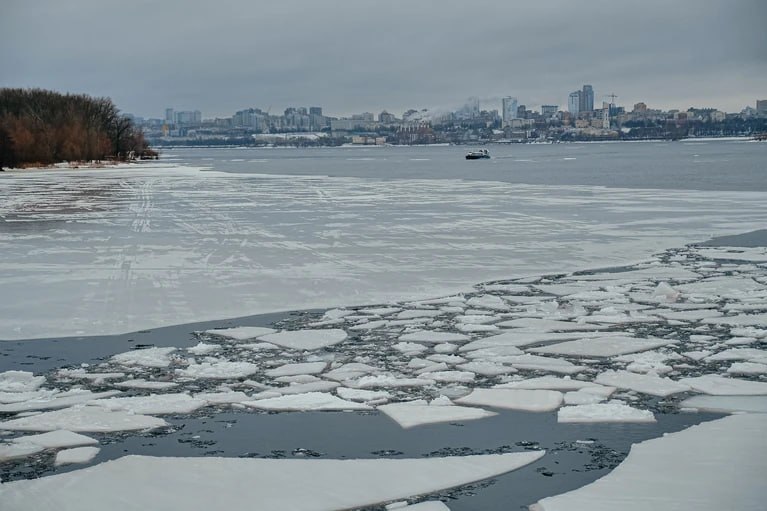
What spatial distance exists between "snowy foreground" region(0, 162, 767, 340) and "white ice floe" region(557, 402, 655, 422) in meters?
4.39

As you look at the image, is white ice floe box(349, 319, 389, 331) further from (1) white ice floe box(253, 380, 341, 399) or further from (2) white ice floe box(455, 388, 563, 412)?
(2) white ice floe box(455, 388, 563, 412)

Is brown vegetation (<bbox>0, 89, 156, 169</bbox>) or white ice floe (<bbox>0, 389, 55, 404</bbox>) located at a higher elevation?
brown vegetation (<bbox>0, 89, 156, 169</bbox>)

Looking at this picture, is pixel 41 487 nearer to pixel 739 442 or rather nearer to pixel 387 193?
pixel 739 442

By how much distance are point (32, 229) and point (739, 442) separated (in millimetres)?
16115

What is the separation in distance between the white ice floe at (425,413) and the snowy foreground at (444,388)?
1 cm

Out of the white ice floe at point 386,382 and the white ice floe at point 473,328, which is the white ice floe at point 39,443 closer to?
the white ice floe at point 386,382

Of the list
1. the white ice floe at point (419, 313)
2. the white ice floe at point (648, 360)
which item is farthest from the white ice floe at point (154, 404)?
the white ice floe at point (419, 313)

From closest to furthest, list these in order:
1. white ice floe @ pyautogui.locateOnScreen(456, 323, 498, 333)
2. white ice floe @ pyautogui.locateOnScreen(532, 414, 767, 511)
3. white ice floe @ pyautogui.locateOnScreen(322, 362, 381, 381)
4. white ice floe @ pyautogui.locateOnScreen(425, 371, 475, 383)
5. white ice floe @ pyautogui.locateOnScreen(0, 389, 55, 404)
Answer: white ice floe @ pyautogui.locateOnScreen(532, 414, 767, 511)
white ice floe @ pyautogui.locateOnScreen(0, 389, 55, 404)
white ice floe @ pyautogui.locateOnScreen(425, 371, 475, 383)
white ice floe @ pyautogui.locateOnScreen(322, 362, 381, 381)
white ice floe @ pyautogui.locateOnScreen(456, 323, 498, 333)

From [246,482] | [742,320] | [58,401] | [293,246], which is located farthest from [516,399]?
[293,246]

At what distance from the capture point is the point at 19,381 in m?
6.71

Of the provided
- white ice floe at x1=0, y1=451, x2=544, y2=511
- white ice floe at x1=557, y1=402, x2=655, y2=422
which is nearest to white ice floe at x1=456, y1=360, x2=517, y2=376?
white ice floe at x1=557, y1=402, x2=655, y2=422

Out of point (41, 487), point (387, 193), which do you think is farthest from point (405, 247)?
point (387, 193)

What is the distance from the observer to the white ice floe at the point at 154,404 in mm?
5898

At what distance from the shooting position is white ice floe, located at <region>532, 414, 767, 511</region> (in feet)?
13.8
